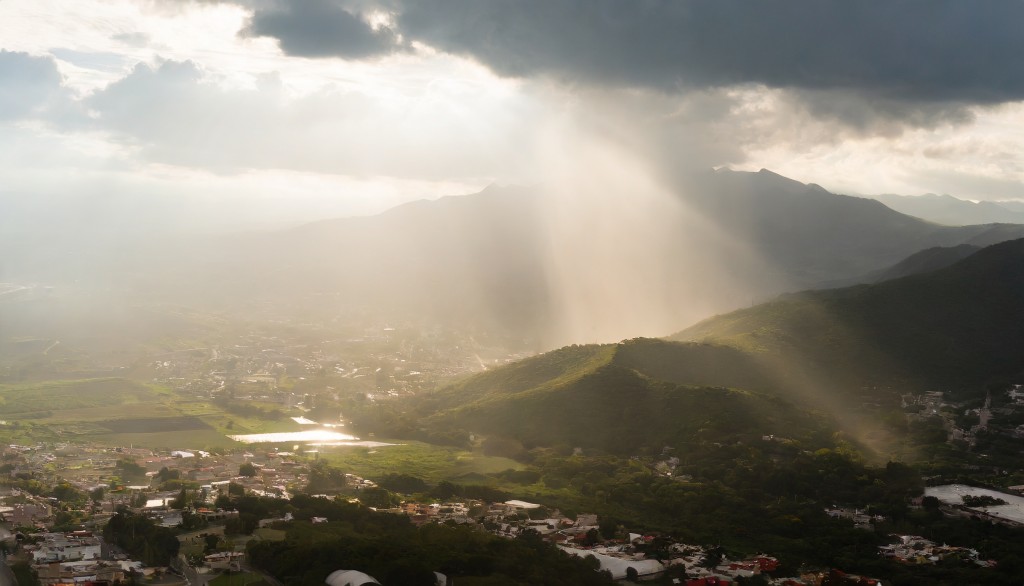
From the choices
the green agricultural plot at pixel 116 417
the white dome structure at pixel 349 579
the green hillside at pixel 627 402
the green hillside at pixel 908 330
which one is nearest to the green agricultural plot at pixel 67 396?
the green agricultural plot at pixel 116 417

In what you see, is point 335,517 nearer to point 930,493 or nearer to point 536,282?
point 930,493

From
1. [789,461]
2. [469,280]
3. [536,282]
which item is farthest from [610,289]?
[789,461]

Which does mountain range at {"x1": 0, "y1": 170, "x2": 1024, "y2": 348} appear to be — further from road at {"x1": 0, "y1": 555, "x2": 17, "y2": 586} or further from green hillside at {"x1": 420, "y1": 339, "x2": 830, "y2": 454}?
road at {"x1": 0, "y1": 555, "x2": 17, "y2": 586}

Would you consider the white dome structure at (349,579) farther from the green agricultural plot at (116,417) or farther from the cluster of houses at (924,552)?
the green agricultural plot at (116,417)

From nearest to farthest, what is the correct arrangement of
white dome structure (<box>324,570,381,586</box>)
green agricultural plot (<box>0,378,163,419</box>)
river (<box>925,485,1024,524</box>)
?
white dome structure (<box>324,570,381,586</box>) < river (<box>925,485,1024,524</box>) < green agricultural plot (<box>0,378,163,419</box>)

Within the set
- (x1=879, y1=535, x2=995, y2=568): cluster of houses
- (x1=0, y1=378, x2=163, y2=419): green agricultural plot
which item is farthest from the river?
(x1=0, y1=378, x2=163, y2=419): green agricultural plot

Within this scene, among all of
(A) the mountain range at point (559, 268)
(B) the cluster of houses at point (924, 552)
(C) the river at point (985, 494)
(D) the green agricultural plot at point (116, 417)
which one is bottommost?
(B) the cluster of houses at point (924, 552)
